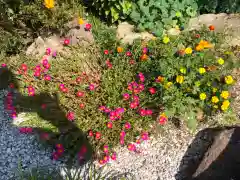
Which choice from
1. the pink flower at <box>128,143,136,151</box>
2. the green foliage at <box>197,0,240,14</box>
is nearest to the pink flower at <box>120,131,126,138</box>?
the pink flower at <box>128,143,136,151</box>

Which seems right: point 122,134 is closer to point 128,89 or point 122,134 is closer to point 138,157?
point 138,157

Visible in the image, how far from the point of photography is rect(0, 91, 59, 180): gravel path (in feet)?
10.8

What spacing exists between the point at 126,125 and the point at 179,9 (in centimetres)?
192

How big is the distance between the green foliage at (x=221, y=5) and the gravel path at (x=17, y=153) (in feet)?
10.1

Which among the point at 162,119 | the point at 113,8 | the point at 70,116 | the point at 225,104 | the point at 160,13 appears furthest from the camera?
the point at 113,8

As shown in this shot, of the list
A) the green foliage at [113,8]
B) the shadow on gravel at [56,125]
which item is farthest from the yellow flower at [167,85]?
the green foliage at [113,8]

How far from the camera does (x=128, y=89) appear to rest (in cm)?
347

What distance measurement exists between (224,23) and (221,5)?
0.36 metres

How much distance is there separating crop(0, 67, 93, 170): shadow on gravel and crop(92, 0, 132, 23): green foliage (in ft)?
4.85

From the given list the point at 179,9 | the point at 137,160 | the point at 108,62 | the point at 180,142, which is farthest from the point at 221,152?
the point at 179,9

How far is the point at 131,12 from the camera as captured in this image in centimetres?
412

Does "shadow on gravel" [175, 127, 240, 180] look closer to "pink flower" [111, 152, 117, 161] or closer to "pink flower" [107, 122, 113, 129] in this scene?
"pink flower" [111, 152, 117, 161]

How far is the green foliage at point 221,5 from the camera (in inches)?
169

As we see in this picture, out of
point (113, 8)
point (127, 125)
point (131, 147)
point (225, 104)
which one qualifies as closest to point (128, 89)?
point (127, 125)
